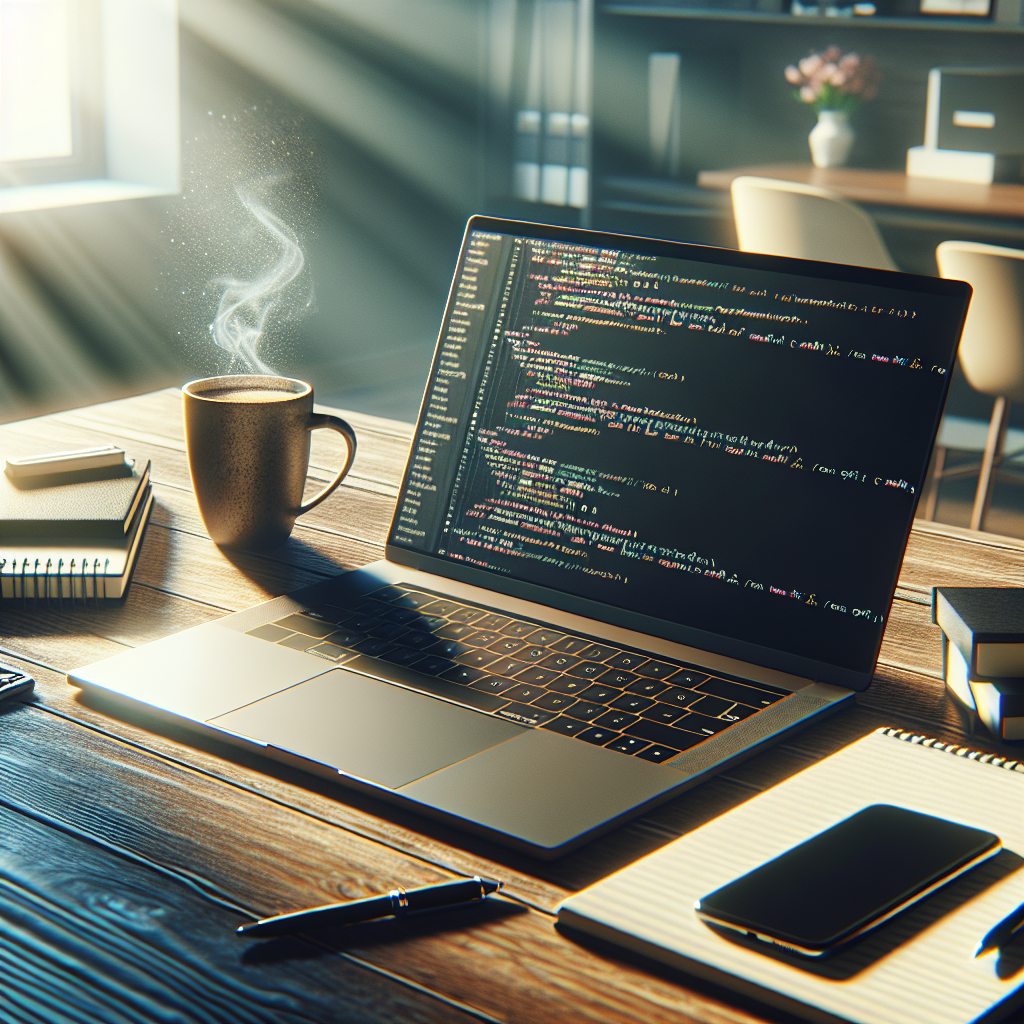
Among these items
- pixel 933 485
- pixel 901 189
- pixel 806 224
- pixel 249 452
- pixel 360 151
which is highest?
pixel 360 151

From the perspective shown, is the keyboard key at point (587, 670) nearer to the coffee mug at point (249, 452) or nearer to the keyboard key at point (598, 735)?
the keyboard key at point (598, 735)

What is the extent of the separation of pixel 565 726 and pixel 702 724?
0.08m

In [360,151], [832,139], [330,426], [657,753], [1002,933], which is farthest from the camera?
[360,151]

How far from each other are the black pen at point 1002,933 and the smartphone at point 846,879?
1.3 inches

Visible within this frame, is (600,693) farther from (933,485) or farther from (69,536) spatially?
(933,485)

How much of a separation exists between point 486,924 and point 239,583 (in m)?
0.45

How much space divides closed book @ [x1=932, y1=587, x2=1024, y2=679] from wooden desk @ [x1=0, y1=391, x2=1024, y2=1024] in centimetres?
5

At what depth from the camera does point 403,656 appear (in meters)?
0.76

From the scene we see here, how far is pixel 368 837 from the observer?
0.59 m

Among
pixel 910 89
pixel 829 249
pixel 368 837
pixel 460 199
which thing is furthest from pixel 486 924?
pixel 460 199

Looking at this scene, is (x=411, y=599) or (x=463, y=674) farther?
(x=411, y=599)

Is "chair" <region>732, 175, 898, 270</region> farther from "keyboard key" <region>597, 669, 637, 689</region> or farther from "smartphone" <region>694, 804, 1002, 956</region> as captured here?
"smartphone" <region>694, 804, 1002, 956</region>

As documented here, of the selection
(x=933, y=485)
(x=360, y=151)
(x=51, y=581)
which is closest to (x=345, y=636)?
(x=51, y=581)

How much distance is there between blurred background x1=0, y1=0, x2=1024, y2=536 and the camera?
331 cm
